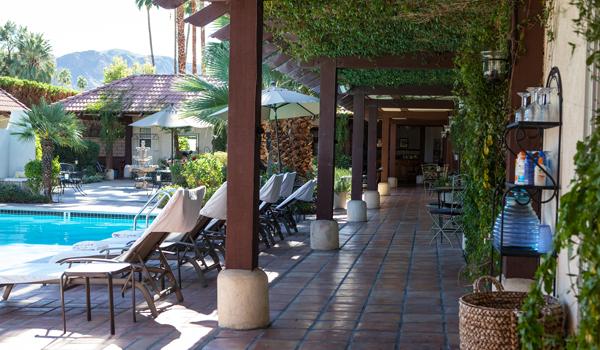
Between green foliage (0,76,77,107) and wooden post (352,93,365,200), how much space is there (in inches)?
616

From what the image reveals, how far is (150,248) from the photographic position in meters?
6.08

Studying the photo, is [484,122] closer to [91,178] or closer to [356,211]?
[356,211]

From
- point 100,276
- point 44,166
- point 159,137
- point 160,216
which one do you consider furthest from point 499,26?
point 159,137

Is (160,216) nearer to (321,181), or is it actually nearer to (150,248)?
(150,248)

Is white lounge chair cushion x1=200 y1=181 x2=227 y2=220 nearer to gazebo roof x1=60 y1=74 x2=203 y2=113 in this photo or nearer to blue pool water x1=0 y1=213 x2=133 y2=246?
blue pool water x1=0 y1=213 x2=133 y2=246

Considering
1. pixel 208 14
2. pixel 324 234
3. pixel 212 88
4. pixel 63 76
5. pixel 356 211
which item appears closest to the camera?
pixel 208 14

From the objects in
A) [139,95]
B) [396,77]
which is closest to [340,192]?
[396,77]

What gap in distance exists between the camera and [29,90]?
2719 cm

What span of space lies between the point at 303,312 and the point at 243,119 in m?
1.70

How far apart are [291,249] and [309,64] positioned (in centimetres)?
250

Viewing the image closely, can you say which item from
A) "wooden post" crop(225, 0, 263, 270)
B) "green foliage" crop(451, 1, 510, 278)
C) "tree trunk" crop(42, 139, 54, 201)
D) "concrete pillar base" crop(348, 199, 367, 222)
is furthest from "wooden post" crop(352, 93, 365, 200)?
"wooden post" crop(225, 0, 263, 270)

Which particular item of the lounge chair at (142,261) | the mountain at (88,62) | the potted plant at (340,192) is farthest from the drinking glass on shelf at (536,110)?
the mountain at (88,62)

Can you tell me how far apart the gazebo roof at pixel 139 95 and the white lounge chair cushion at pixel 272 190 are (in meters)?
14.1

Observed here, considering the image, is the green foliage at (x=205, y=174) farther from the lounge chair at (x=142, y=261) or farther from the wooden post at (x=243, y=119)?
the wooden post at (x=243, y=119)
